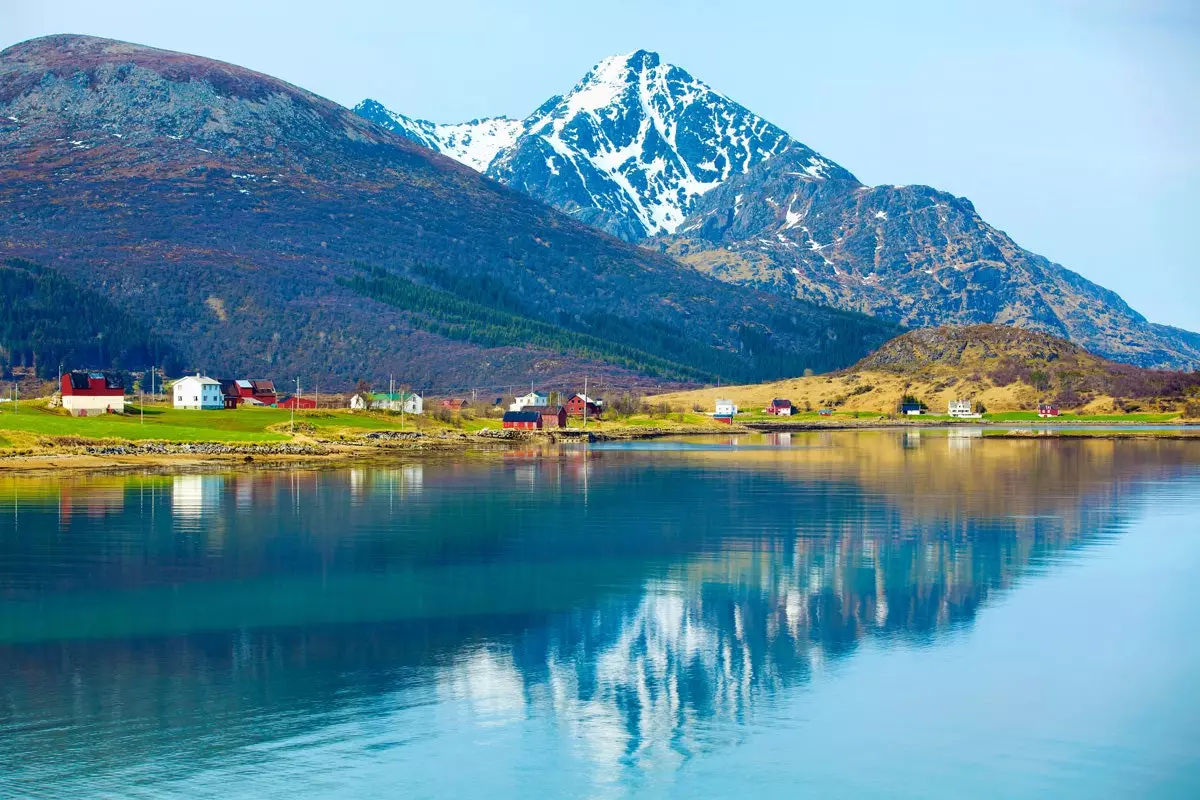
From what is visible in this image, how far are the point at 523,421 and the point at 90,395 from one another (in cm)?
5740

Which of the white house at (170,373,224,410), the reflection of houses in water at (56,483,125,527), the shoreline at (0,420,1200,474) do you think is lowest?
the reflection of houses in water at (56,483,125,527)

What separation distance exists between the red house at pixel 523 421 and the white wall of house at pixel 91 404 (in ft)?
174

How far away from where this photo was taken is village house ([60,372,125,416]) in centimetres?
12344

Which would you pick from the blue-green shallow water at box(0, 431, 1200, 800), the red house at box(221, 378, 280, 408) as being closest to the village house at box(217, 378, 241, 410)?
the red house at box(221, 378, 280, 408)

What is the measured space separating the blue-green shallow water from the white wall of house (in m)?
63.0

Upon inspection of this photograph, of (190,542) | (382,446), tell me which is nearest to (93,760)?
(190,542)

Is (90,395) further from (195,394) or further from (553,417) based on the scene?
(553,417)

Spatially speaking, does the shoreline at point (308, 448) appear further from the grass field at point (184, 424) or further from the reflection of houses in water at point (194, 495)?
the reflection of houses in water at point (194, 495)

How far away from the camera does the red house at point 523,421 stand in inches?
6481

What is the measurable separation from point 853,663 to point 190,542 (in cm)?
2856

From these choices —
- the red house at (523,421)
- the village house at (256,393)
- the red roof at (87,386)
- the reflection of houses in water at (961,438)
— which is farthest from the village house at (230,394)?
the reflection of houses in water at (961,438)

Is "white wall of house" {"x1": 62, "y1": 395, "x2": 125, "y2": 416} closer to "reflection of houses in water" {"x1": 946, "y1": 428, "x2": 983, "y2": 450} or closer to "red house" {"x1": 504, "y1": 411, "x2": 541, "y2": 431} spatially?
"red house" {"x1": 504, "y1": 411, "x2": 541, "y2": 431}

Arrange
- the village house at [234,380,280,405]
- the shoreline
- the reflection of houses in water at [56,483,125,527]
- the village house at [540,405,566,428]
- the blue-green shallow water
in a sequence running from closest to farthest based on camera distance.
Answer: the blue-green shallow water
the reflection of houses in water at [56,483,125,527]
the shoreline
the village house at [540,405,566,428]
the village house at [234,380,280,405]

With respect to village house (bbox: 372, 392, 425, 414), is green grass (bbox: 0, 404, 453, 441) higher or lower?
lower
